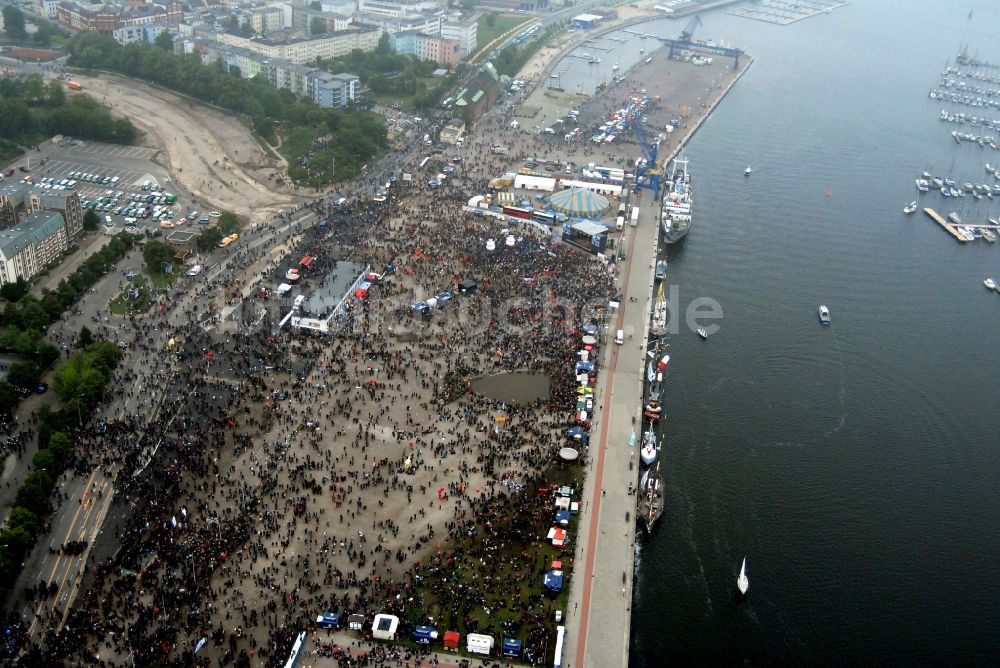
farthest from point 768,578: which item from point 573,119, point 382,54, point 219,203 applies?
point 382,54

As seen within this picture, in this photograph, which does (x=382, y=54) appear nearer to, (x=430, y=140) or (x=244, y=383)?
(x=430, y=140)

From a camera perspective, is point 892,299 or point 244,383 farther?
point 892,299

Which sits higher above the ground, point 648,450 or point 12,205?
point 12,205

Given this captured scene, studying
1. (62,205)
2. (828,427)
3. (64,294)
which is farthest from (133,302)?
(828,427)

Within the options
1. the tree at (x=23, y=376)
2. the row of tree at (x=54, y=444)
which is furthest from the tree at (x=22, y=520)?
the tree at (x=23, y=376)

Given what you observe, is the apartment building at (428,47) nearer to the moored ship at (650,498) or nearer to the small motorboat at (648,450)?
the small motorboat at (648,450)

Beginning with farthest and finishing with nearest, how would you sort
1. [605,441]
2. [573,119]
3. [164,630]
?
[573,119], [605,441], [164,630]

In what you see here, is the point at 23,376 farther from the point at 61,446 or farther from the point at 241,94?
the point at 241,94
